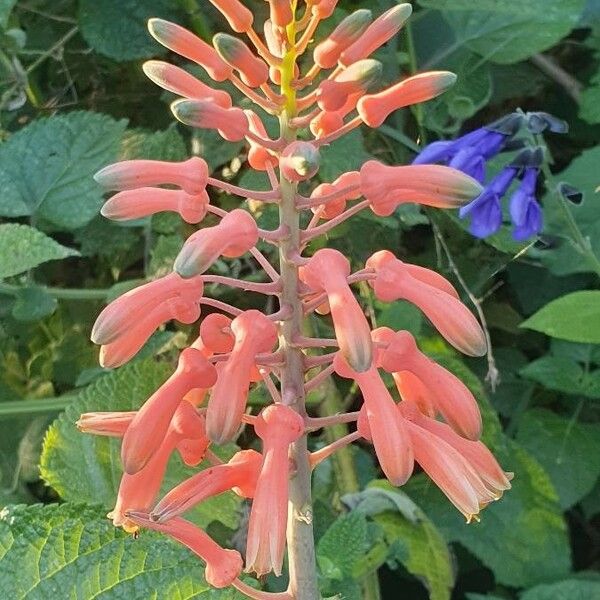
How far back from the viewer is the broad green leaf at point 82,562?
128 centimetres

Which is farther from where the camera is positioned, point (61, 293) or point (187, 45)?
point (61, 293)

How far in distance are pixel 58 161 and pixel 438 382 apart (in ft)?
4.13

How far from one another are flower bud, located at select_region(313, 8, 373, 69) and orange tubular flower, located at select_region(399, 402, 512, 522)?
46cm

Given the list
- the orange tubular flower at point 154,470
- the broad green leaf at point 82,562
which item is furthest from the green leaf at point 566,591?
the orange tubular flower at point 154,470

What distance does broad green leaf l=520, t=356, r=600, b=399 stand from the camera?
2293 mm

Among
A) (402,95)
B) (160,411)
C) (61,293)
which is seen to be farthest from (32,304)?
(402,95)

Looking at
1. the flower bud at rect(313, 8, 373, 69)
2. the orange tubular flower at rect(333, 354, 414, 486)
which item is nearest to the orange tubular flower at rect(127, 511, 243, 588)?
the orange tubular flower at rect(333, 354, 414, 486)

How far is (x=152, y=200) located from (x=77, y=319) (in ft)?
4.19

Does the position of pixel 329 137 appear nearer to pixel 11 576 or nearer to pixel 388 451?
pixel 388 451

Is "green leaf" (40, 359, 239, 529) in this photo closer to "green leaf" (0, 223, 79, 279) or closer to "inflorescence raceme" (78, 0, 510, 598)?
"green leaf" (0, 223, 79, 279)

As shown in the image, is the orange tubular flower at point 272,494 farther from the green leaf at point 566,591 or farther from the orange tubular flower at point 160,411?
the green leaf at point 566,591

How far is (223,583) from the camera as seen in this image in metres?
1.21

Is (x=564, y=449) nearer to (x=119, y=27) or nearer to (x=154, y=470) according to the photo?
(x=154, y=470)

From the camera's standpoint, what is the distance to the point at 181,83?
1.24 metres
